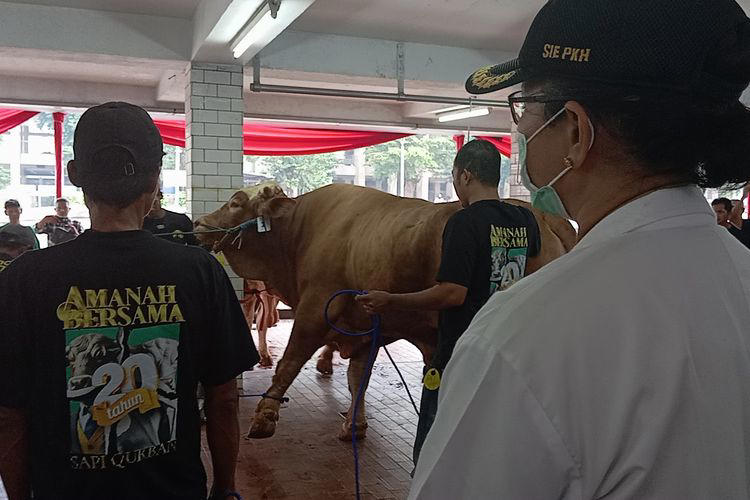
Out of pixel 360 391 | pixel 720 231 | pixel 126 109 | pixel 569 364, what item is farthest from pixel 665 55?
pixel 360 391

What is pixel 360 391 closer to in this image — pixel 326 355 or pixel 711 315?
pixel 326 355

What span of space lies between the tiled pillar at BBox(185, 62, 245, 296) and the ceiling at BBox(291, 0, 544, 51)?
80 cm

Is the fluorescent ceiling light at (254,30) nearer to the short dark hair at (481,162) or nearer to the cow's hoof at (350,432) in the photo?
the short dark hair at (481,162)

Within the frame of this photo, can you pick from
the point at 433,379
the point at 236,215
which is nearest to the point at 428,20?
the point at 236,215

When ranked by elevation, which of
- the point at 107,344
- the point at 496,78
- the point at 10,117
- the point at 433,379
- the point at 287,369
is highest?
the point at 10,117

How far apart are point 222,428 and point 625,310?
42.9 inches

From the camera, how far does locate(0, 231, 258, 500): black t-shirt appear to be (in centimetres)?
135

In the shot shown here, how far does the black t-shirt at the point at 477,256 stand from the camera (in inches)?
104

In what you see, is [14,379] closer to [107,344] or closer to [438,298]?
[107,344]

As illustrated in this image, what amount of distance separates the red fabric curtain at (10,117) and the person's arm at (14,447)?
933 centimetres

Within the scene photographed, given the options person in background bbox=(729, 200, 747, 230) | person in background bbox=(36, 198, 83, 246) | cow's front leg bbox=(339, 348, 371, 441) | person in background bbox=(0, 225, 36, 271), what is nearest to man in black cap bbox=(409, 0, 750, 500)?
person in background bbox=(0, 225, 36, 271)

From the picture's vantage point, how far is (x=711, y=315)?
2.42ft

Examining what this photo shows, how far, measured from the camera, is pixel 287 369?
392 centimetres

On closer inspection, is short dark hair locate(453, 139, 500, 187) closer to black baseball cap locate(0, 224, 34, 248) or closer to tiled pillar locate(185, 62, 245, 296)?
black baseball cap locate(0, 224, 34, 248)
